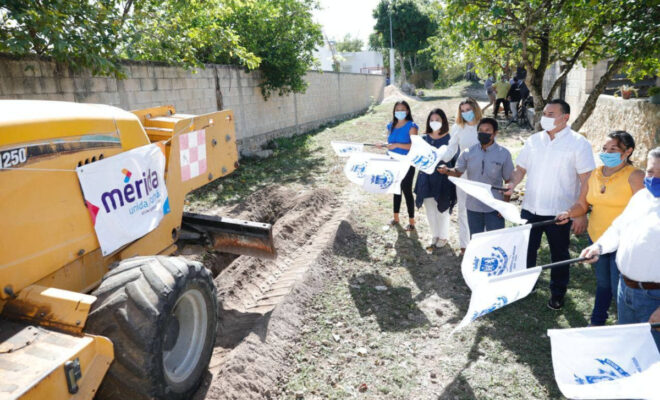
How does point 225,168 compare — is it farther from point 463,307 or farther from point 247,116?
point 247,116

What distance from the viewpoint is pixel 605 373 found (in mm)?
2770

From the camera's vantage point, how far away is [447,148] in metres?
5.75

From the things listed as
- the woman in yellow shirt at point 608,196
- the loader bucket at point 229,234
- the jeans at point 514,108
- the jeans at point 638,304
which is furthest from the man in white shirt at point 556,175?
the jeans at point 514,108

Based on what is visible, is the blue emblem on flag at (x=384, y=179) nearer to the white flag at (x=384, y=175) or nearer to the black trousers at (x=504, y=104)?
the white flag at (x=384, y=175)

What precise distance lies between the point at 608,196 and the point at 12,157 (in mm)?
4363

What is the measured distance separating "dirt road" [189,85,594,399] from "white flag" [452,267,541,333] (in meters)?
0.71

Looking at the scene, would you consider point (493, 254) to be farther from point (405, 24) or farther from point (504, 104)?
point (405, 24)

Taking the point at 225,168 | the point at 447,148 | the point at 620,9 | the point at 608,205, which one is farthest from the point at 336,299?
the point at 620,9

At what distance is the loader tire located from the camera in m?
2.78

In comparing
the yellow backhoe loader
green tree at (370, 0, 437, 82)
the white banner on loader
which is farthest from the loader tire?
green tree at (370, 0, 437, 82)

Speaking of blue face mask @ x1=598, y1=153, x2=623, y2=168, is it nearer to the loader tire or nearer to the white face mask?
the white face mask

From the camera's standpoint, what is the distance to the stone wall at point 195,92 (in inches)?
266

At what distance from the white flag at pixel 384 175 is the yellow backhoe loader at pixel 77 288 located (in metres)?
3.31

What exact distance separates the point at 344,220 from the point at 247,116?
725cm
